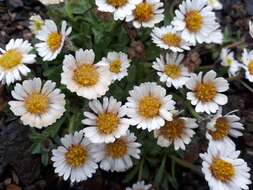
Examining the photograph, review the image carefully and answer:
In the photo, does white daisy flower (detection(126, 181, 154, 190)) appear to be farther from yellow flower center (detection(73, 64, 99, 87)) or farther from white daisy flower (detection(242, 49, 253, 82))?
white daisy flower (detection(242, 49, 253, 82))

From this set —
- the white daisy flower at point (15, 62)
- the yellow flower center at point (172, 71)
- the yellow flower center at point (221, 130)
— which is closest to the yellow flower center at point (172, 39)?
the yellow flower center at point (172, 71)

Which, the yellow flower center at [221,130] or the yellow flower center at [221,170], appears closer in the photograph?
the yellow flower center at [221,170]

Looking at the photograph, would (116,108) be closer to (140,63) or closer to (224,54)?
(140,63)

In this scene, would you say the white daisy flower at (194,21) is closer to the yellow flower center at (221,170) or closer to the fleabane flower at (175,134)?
the fleabane flower at (175,134)

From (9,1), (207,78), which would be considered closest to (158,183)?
(207,78)

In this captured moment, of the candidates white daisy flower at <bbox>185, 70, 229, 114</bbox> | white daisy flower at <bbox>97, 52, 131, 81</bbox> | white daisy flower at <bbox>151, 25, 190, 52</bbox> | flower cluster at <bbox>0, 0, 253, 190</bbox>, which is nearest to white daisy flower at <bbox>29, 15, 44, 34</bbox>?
flower cluster at <bbox>0, 0, 253, 190</bbox>
